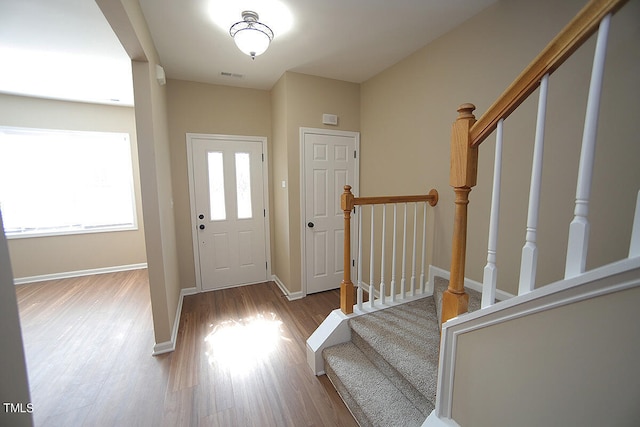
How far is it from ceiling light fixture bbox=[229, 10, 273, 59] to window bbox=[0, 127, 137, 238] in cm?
317

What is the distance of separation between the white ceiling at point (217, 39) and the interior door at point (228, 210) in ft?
2.84

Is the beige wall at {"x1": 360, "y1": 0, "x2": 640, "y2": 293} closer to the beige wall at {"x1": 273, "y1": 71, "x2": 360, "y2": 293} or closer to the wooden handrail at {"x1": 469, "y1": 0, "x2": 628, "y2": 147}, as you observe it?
the beige wall at {"x1": 273, "y1": 71, "x2": 360, "y2": 293}

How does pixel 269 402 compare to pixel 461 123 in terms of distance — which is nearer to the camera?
pixel 461 123

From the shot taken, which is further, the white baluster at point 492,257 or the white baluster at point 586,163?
the white baluster at point 492,257

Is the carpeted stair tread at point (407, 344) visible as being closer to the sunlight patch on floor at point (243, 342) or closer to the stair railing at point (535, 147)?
the stair railing at point (535, 147)

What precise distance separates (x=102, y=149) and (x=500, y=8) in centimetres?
515

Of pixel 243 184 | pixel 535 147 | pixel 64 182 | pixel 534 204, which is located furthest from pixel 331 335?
pixel 64 182

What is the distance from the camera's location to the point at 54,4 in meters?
1.77

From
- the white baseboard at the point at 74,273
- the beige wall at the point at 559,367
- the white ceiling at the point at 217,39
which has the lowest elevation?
the white baseboard at the point at 74,273

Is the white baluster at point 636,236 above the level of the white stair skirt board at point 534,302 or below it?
above

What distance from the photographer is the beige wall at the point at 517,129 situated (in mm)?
1322

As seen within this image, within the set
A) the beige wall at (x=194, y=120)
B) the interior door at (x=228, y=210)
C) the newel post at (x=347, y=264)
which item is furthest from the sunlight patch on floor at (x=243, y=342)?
the beige wall at (x=194, y=120)

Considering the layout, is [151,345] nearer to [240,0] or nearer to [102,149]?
[240,0]

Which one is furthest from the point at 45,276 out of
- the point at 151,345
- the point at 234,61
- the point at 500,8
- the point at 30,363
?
the point at 500,8
